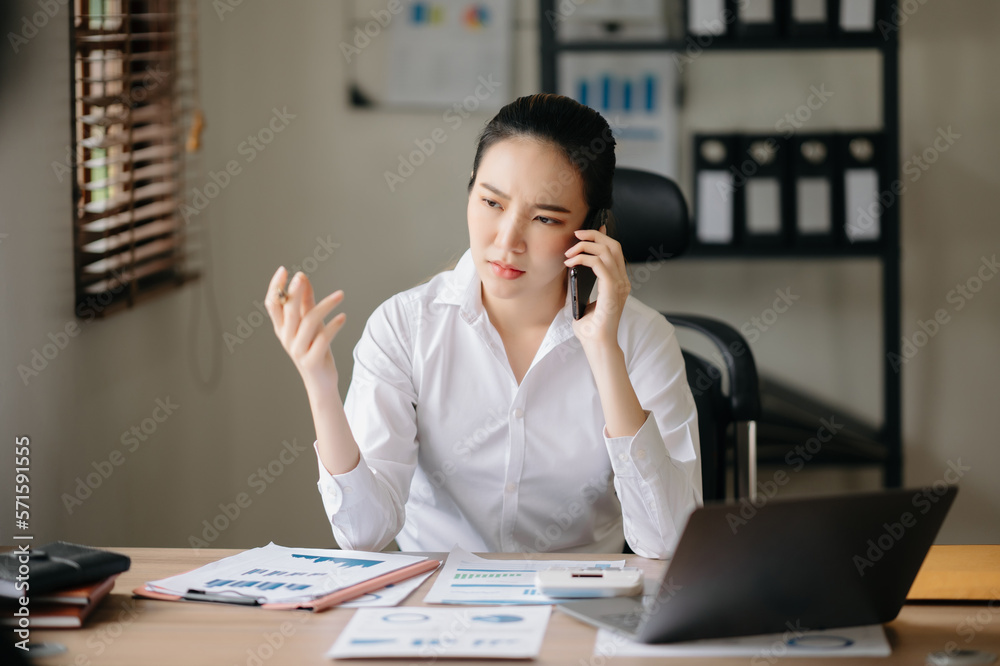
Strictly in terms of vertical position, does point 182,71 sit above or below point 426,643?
above

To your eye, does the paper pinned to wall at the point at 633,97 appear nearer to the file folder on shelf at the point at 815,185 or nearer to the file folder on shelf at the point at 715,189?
the file folder on shelf at the point at 715,189

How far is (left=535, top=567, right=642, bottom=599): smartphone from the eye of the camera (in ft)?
3.42

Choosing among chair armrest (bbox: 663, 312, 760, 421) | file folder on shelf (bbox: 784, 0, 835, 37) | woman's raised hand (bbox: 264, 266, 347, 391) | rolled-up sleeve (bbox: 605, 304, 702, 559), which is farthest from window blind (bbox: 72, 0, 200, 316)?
file folder on shelf (bbox: 784, 0, 835, 37)

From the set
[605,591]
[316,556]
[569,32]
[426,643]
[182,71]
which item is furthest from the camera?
[569,32]

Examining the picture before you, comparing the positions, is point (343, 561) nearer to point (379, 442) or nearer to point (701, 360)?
point (379, 442)

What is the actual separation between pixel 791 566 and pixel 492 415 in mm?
688

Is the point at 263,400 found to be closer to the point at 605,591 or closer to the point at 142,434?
the point at 142,434

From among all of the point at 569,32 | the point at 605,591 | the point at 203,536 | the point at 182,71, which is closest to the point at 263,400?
the point at 203,536

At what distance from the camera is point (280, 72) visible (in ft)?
9.17

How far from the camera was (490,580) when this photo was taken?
3.64 feet

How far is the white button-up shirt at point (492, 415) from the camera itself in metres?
1.48

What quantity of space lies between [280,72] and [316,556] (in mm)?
1968

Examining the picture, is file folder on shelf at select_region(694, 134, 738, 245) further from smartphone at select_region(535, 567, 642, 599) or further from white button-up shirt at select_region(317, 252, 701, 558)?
smartphone at select_region(535, 567, 642, 599)

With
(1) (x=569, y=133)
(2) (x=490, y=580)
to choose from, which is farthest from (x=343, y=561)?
(1) (x=569, y=133)
